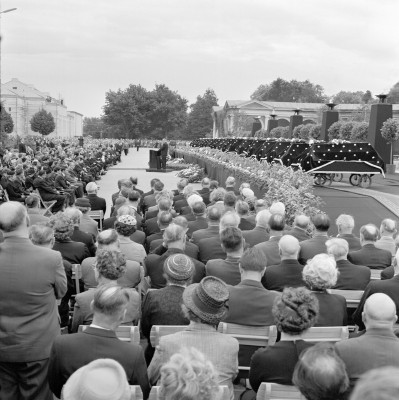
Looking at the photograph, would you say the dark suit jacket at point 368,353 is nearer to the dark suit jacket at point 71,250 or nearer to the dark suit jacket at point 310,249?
the dark suit jacket at point 310,249

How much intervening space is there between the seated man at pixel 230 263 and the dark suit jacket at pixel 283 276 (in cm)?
28

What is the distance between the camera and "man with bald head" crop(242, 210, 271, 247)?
7.69 metres

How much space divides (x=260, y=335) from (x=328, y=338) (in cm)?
48

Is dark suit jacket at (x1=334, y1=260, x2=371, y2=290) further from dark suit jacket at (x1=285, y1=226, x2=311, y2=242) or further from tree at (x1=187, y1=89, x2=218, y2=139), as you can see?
tree at (x1=187, y1=89, x2=218, y2=139)

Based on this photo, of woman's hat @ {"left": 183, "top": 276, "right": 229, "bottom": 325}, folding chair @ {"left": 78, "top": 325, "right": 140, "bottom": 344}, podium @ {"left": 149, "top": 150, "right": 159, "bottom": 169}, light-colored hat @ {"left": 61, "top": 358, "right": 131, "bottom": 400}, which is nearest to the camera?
light-colored hat @ {"left": 61, "top": 358, "right": 131, "bottom": 400}

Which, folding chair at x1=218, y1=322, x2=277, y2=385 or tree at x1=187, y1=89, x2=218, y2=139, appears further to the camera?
tree at x1=187, y1=89, x2=218, y2=139

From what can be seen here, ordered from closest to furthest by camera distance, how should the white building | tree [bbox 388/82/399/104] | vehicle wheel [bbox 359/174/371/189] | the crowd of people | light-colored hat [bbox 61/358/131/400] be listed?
light-colored hat [bbox 61/358/131/400] < the crowd of people < vehicle wheel [bbox 359/174/371/189] < tree [bbox 388/82/399/104] < the white building

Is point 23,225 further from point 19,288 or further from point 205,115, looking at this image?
point 205,115

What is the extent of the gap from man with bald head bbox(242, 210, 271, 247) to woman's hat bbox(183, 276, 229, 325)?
3.64 m

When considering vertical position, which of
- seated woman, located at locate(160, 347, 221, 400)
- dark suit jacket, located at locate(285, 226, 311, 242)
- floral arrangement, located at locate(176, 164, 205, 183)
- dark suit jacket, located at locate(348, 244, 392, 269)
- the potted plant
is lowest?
floral arrangement, located at locate(176, 164, 205, 183)

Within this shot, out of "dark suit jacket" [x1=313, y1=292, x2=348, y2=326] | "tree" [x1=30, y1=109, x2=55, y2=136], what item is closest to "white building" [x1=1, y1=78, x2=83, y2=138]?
"tree" [x1=30, y1=109, x2=55, y2=136]

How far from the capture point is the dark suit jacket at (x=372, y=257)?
675cm

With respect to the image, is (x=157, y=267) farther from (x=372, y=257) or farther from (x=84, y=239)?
(x=372, y=257)

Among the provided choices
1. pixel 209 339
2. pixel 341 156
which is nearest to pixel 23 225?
pixel 209 339
